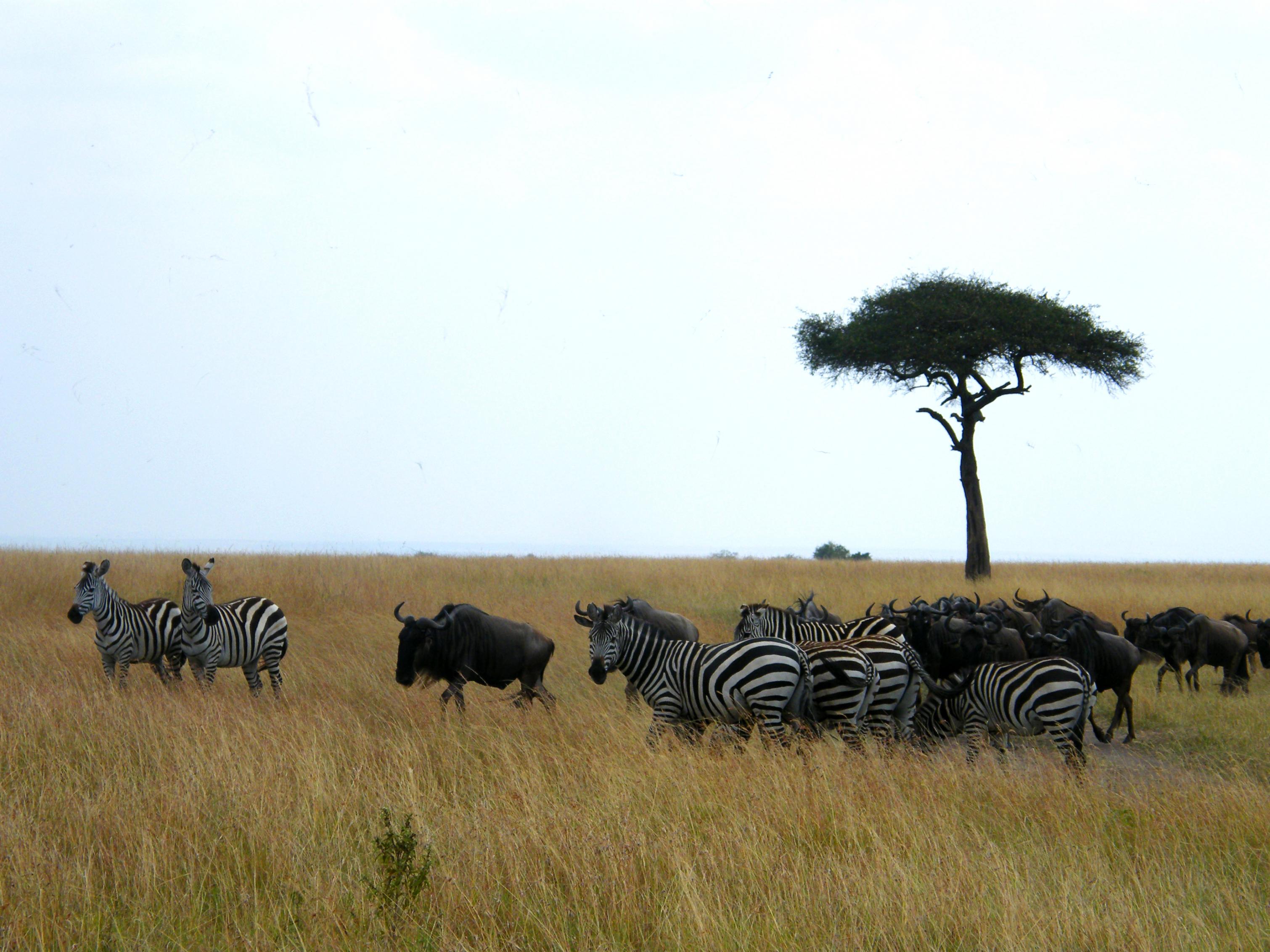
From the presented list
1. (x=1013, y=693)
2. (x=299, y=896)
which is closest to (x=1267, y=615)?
(x=1013, y=693)

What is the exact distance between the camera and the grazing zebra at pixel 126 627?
988cm

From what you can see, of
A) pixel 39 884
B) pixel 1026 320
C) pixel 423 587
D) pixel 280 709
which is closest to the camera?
pixel 39 884

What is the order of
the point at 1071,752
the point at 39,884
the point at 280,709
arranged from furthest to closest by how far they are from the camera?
1. the point at 280,709
2. the point at 1071,752
3. the point at 39,884

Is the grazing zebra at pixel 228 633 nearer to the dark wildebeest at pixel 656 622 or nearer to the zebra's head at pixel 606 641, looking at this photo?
the dark wildebeest at pixel 656 622

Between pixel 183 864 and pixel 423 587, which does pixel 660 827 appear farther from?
pixel 423 587

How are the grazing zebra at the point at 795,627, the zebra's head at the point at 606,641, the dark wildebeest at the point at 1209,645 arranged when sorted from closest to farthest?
the zebra's head at the point at 606,641 → the grazing zebra at the point at 795,627 → the dark wildebeest at the point at 1209,645

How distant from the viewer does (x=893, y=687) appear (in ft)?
26.1

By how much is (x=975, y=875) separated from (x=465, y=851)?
2.50 metres

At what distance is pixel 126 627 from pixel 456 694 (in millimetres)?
3711

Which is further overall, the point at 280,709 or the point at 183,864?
the point at 280,709


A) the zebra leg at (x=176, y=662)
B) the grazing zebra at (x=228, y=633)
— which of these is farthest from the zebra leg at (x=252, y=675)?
the zebra leg at (x=176, y=662)

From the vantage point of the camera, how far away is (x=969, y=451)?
89.7 feet

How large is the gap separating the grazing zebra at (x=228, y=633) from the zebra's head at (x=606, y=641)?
12.1 ft

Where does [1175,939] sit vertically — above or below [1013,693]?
below
